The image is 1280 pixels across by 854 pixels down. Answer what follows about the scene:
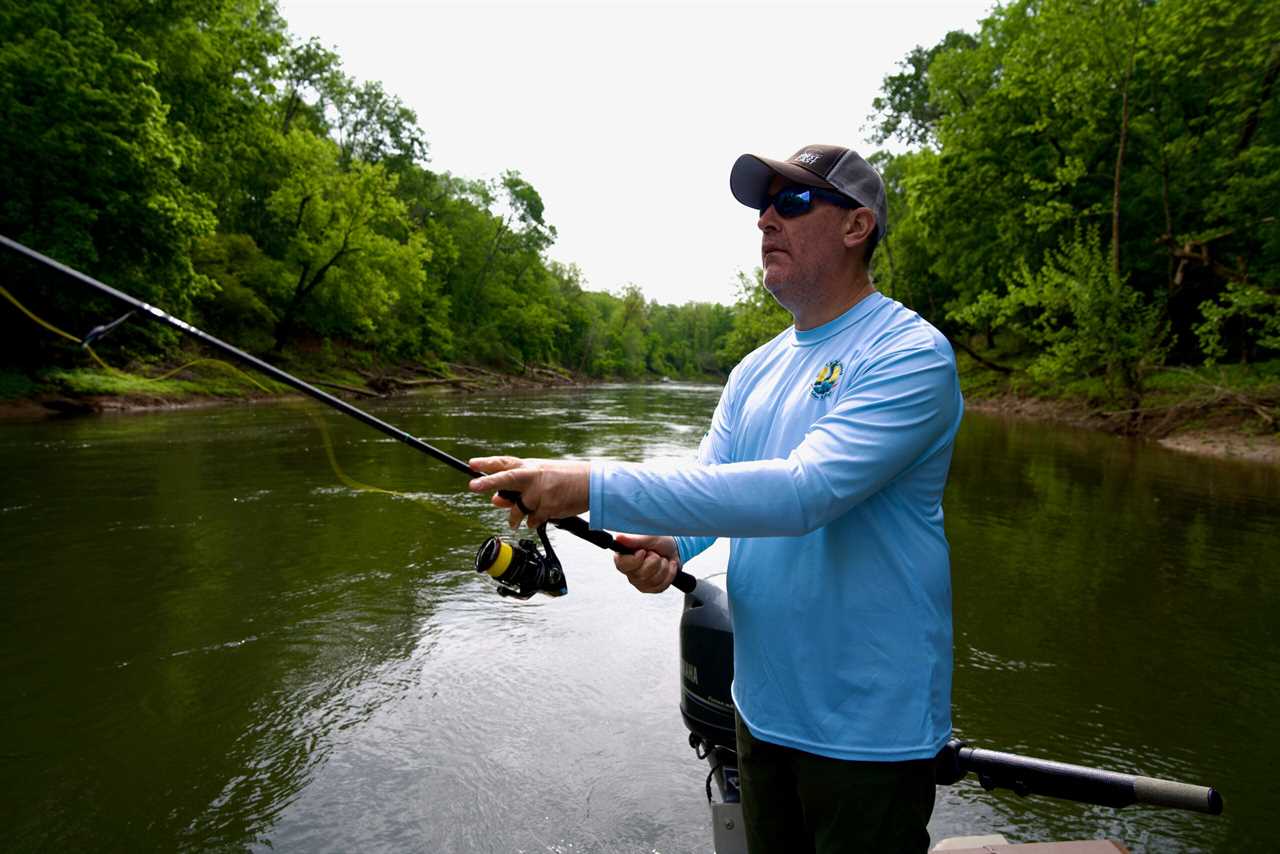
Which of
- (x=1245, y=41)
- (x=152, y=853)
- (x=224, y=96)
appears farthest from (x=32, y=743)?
(x=224, y=96)

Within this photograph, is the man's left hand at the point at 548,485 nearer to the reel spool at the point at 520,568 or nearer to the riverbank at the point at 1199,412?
the reel spool at the point at 520,568

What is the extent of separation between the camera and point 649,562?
1.94 metres

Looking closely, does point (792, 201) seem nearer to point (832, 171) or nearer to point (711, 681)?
point (832, 171)

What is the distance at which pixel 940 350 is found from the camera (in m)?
1.43

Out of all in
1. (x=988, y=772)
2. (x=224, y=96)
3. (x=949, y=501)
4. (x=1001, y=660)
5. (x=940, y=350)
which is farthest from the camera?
(x=224, y=96)

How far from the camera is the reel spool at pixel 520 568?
2.08m

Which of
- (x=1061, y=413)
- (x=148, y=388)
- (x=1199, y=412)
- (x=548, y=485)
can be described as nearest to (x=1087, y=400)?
(x=1061, y=413)

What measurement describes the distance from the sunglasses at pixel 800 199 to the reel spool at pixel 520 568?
111 centimetres

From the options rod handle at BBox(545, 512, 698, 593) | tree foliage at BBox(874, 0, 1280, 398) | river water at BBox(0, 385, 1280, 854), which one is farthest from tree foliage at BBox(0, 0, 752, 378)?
tree foliage at BBox(874, 0, 1280, 398)

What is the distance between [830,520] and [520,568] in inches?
44.0

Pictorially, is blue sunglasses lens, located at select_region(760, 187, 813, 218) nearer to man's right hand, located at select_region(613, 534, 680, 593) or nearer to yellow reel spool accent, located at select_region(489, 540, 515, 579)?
man's right hand, located at select_region(613, 534, 680, 593)

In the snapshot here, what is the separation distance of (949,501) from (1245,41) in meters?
16.1

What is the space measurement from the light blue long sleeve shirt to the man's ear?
0.14m

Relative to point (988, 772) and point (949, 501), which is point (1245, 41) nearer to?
point (949, 501)
